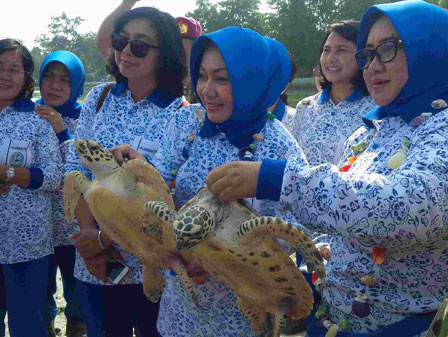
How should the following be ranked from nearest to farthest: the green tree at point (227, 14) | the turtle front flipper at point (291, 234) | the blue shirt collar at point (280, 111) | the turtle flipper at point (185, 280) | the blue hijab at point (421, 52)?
the turtle front flipper at point (291, 234), the blue hijab at point (421, 52), the turtle flipper at point (185, 280), the blue shirt collar at point (280, 111), the green tree at point (227, 14)

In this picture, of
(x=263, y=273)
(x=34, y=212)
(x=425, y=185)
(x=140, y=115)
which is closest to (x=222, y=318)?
(x=263, y=273)

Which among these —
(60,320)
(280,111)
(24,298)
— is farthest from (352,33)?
(60,320)

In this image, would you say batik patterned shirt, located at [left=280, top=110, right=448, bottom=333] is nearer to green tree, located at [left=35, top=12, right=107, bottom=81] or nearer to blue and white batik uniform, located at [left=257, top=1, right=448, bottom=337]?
blue and white batik uniform, located at [left=257, top=1, right=448, bottom=337]

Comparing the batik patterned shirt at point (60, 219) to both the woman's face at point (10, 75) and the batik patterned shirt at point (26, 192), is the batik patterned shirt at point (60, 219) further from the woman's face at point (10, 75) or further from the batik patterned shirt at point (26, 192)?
the woman's face at point (10, 75)

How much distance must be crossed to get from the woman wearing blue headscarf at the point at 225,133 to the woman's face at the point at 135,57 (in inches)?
24.4

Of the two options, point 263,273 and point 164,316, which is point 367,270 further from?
point 164,316

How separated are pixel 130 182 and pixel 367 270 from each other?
947 millimetres

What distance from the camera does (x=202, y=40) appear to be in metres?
1.95

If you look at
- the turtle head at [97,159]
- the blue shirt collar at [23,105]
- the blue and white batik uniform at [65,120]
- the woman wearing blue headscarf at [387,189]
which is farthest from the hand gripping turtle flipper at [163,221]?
the blue shirt collar at [23,105]

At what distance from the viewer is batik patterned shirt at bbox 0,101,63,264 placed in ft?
10.3

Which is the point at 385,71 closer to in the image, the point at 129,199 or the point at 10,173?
the point at 129,199

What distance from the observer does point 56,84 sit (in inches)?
155

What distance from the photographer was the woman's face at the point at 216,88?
6.28 ft

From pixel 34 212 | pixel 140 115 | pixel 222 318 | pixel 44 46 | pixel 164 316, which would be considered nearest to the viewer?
pixel 222 318
